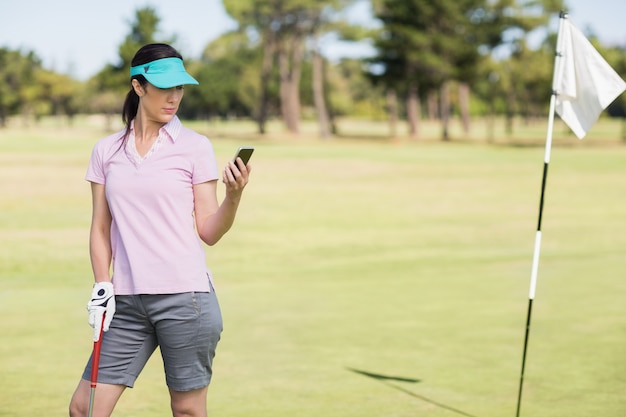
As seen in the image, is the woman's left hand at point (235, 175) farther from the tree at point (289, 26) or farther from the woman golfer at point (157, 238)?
the tree at point (289, 26)

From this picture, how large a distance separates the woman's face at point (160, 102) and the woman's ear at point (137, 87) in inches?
0.5

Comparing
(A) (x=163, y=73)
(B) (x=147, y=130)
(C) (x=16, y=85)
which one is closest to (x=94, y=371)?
(B) (x=147, y=130)

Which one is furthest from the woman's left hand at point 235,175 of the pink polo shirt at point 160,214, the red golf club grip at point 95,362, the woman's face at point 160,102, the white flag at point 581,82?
the white flag at point 581,82

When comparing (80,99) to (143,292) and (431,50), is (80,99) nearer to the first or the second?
(431,50)

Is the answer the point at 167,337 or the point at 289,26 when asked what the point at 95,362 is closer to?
the point at 167,337

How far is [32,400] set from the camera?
6.67 meters

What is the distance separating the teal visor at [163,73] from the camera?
4066 mm

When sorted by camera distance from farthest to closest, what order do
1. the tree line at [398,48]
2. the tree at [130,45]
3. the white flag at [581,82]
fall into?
the tree at [130,45]
the tree line at [398,48]
the white flag at [581,82]

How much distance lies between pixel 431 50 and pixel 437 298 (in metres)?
62.5

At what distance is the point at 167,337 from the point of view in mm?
4102

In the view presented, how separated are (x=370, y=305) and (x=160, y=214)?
7.43 m

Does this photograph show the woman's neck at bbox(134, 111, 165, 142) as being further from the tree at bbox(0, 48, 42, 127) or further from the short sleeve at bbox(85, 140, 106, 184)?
the tree at bbox(0, 48, 42, 127)

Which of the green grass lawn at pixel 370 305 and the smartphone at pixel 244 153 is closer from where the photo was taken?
the smartphone at pixel 244 153

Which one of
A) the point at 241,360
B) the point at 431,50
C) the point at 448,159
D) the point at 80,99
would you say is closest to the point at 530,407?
the point at 241,360
